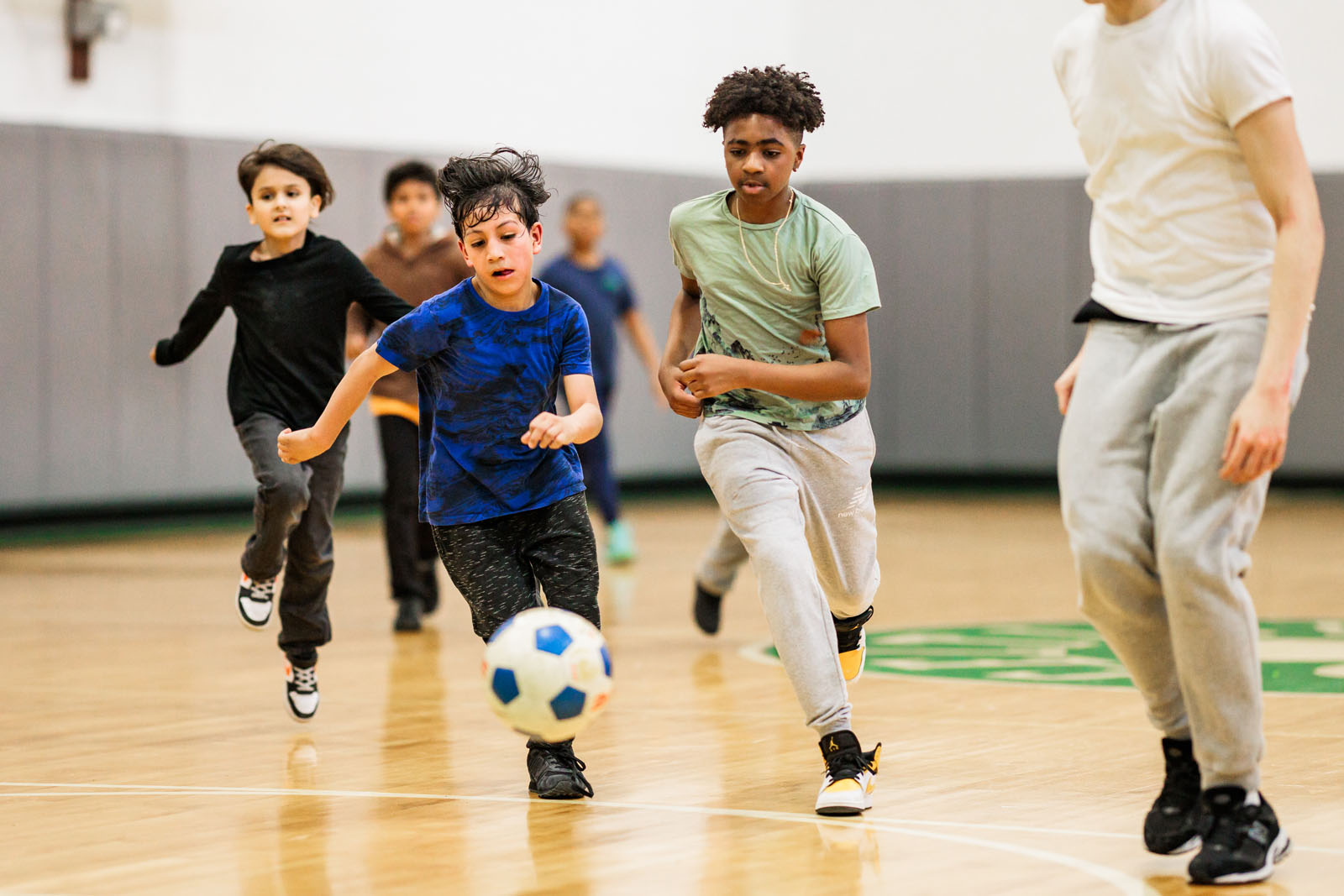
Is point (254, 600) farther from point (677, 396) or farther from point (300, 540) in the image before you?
point (677, 396)

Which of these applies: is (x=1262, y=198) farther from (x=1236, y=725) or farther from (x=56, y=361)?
(x=56, y=361)

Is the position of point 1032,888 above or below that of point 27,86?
below

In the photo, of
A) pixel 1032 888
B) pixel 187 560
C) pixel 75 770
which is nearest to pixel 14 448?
pixel 187 560

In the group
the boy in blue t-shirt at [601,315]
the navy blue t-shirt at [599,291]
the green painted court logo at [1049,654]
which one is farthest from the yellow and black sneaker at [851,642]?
the navy blue t-shirt at [599,291]

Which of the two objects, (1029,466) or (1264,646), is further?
(1029,466)

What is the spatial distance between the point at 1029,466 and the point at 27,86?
8641 mm

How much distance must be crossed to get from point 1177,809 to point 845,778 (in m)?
0.80

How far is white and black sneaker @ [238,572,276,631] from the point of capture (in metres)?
5.92

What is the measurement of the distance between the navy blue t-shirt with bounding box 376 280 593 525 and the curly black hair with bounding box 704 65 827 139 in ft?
2.20

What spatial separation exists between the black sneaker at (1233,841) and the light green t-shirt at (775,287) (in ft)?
4.86

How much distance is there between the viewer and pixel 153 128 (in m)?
12.4

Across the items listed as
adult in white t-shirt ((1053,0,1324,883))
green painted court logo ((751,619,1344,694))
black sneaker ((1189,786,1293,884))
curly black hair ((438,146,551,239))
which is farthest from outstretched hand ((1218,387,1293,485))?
green painted court logo ((751,619,1344,694))

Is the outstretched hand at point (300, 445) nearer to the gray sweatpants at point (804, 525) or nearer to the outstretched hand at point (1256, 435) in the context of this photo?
the gray sweatpants at point (804, 525)

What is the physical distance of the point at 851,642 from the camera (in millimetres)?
5180
